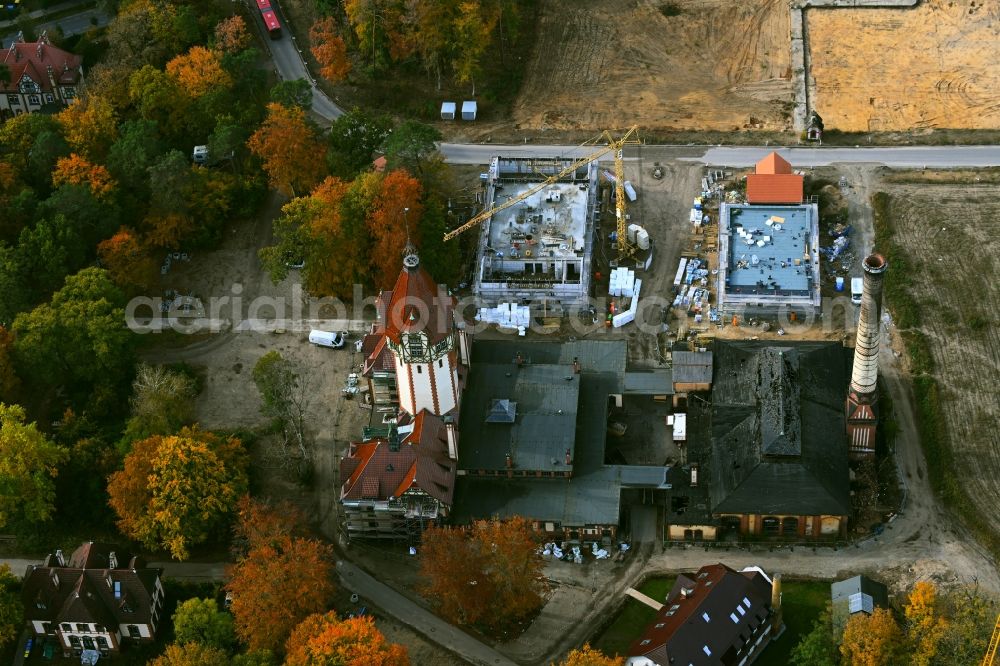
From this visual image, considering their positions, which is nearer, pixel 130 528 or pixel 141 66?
pixel 130 528

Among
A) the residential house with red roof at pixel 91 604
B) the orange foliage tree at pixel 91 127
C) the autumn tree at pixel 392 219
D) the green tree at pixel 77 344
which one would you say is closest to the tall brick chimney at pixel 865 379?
the autumn tree at pixel 392 219

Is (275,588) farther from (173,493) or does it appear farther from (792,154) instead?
(792,154)

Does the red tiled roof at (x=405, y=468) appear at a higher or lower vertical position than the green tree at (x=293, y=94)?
lower

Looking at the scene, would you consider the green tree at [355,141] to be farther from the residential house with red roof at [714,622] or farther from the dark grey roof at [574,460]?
the residential house with red roof at [714,622]

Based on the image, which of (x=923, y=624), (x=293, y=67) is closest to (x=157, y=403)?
(x=293, y=67)

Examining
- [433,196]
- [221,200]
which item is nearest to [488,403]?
[433,196]

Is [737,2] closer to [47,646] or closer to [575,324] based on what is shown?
[575,324]
